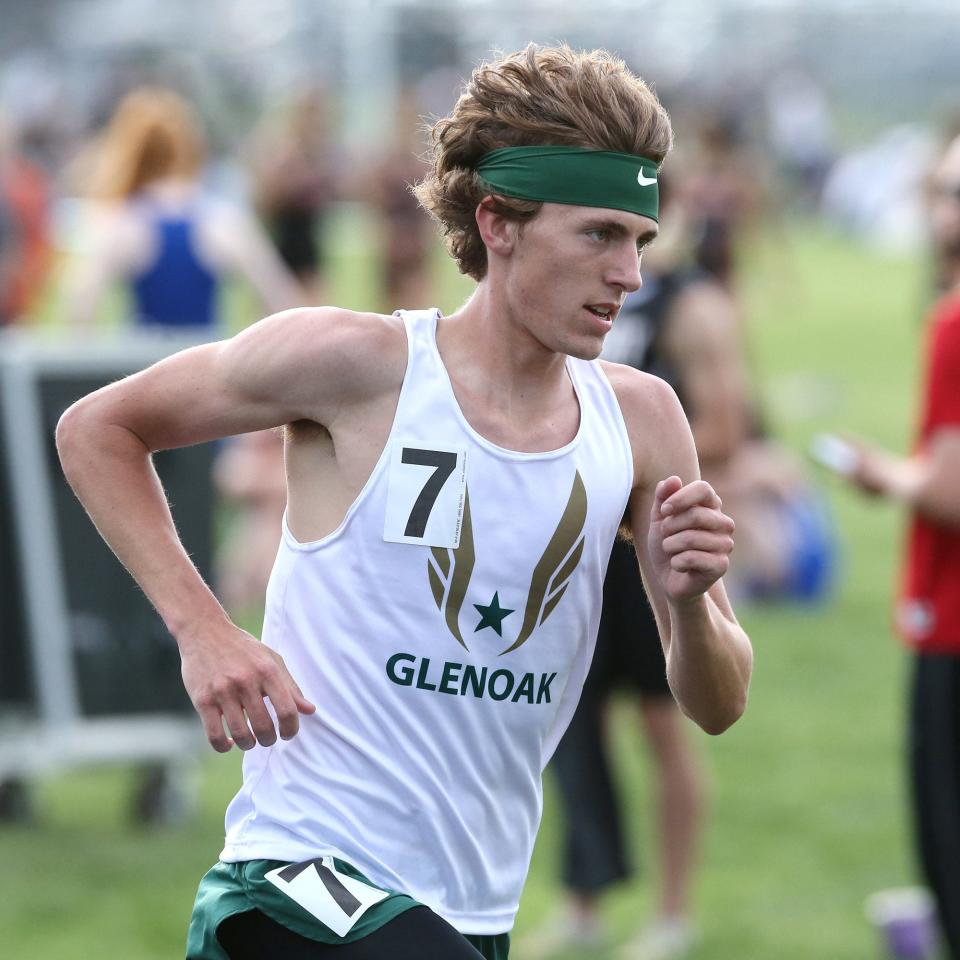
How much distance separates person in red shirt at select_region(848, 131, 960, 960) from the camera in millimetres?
4789

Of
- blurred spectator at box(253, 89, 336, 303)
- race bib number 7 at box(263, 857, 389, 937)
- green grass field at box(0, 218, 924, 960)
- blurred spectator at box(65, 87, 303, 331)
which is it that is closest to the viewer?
race bib number 7 at box(263, 857, 389, 937)

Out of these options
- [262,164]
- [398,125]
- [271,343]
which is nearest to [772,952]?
[271,343]

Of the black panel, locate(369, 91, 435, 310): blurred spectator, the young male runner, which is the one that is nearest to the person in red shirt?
the young male runner

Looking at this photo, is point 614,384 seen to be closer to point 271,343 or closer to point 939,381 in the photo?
point 271,343

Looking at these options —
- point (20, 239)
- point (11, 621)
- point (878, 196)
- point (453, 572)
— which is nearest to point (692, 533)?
point (453, 572)

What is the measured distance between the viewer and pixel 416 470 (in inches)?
118

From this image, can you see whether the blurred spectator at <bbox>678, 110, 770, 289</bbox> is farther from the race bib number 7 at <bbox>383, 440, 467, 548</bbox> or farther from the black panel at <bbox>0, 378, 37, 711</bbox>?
the race bib number 7 at <bbox>383, 440, 467, 548</bbox>

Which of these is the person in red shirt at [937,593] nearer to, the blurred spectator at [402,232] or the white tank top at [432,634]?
the white tank top at [432,634]

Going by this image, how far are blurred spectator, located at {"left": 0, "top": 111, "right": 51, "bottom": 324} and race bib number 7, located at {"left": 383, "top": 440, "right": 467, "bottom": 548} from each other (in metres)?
9.43

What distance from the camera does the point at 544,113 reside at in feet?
9.88

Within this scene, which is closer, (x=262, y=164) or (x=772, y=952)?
(x=772, y=952)

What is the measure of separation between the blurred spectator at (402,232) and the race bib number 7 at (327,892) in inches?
571

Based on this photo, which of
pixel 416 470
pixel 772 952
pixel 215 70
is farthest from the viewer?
pixel 215 70

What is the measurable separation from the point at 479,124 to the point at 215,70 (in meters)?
57.0
